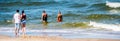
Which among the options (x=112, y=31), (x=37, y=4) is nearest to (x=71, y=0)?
(x=37, y=4)

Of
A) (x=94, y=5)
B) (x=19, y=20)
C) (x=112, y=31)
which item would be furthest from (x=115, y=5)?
(x=19, y=20)

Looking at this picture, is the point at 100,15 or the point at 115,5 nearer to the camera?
the point at 100,15

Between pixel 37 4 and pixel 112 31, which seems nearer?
pixel 112 31

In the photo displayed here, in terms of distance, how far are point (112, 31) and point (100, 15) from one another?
1134 cm

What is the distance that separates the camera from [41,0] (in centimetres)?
5703

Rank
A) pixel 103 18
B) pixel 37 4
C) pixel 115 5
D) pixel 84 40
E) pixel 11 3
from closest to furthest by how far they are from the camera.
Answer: pixel 84 40
pixel 103 18
pixel 115 5
pixel 37 4
pixel 11 3

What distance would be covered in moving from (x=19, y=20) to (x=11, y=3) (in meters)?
34.9

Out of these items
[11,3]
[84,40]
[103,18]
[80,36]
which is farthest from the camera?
[11,3]

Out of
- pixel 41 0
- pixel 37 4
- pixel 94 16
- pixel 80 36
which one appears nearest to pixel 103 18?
pixel 94 16

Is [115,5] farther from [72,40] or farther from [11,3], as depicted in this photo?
[72,40]

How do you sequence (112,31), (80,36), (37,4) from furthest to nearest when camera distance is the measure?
(37,4) < (112,31) < (80,36)

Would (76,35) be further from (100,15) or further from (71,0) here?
(71,0)

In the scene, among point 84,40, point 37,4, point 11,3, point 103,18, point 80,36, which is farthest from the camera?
point 11,3

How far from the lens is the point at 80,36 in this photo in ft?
74.3
